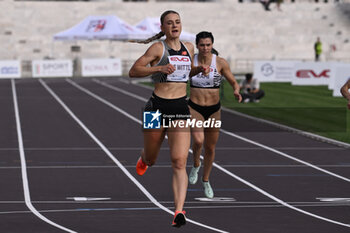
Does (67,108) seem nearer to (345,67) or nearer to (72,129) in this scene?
(72,129)

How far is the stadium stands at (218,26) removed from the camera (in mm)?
68062

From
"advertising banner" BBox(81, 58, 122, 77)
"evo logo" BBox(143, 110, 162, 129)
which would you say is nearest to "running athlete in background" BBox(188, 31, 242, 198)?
"evo logo" BBox(143, 110, 162, 129)

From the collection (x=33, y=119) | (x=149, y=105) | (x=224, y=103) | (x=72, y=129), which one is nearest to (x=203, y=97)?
(x=149, y=105)

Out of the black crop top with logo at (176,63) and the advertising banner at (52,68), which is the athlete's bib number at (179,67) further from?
the advertising banner at (52,68)

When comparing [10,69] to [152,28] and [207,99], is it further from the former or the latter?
[207,99]

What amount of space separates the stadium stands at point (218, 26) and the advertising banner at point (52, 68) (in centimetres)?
859

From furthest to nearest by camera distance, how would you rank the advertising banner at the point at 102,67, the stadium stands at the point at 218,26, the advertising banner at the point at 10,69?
the stadium stands at the point at 218,26
the advertising banner at the point at 102,67
the advertising banner at the point at 10,69

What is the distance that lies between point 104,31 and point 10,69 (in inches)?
254

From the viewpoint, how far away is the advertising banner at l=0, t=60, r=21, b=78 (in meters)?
55.4

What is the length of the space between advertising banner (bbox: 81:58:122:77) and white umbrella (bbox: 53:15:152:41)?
3.60 meters

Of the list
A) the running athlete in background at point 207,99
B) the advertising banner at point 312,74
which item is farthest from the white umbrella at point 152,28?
the running athlete in background at point 207,99

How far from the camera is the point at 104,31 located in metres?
53.7

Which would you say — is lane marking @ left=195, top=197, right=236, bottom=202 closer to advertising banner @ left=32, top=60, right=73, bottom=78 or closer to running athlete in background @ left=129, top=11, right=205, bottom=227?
running athlete in background @ left=129, top=11, right=205, bottom=227

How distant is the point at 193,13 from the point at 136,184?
59.3 metres
